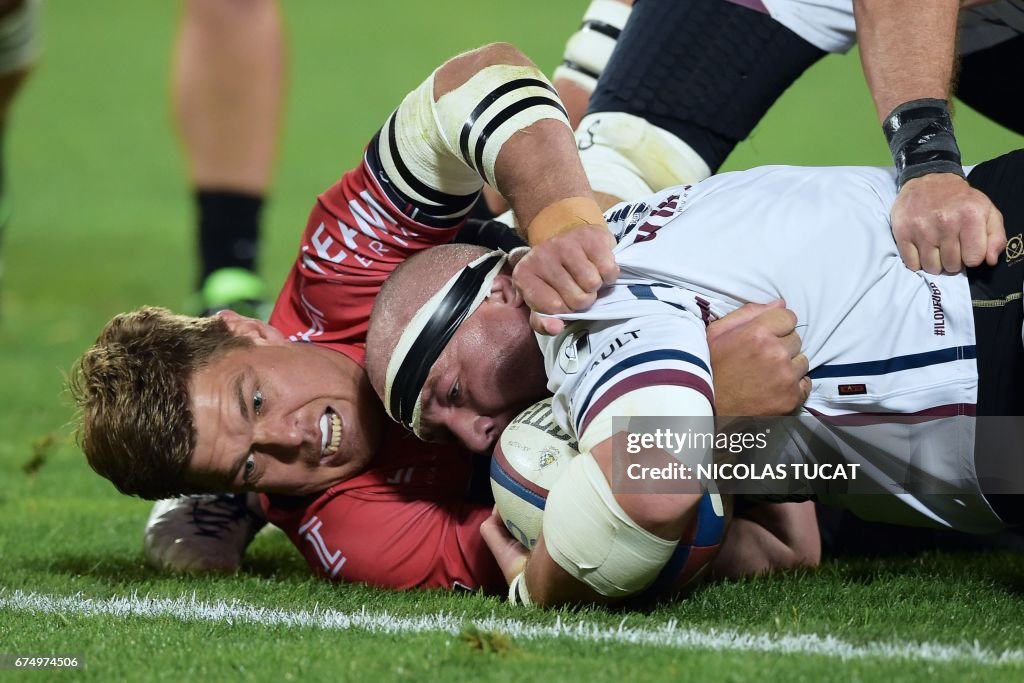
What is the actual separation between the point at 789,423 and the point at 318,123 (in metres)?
12.1

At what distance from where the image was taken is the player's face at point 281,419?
3.28 metres

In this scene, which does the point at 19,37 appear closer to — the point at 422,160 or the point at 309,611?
the point at 422,160

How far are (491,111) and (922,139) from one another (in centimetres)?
100

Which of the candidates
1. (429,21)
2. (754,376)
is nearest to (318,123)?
(429,21)

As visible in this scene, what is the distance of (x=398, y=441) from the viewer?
140 inches

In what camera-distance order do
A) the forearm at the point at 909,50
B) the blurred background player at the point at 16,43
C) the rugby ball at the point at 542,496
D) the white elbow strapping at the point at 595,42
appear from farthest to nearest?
the blurred background player at the point at 16,43 → the white elbow strapping at the point at 595,42 → the forearm at the point at 909,50 → the rugby ball at the point at 542,496

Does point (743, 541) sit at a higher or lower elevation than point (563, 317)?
lower

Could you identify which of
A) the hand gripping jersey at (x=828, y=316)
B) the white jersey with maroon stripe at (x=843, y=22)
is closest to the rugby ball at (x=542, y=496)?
the hand gripping jersey at (x=828, y=316)

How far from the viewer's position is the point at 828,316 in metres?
2.79

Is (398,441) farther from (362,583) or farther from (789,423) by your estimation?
(789,423)

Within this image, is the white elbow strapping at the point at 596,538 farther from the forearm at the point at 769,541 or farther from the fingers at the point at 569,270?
the forearm at the point at 769,541

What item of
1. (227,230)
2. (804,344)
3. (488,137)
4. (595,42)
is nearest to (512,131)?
(488,137)

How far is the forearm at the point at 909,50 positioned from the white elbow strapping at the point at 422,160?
1056mm

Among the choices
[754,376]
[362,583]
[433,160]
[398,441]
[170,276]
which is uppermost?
[433,160]
